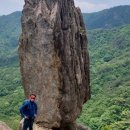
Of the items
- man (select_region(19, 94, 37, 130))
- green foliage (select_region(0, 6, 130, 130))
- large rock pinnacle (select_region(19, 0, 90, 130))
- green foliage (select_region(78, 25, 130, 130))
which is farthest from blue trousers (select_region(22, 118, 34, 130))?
green foliage (select_region(0, 6, 130, 130))

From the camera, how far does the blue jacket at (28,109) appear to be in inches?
907

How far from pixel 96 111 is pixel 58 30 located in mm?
87343

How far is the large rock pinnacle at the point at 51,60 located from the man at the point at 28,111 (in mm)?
2406

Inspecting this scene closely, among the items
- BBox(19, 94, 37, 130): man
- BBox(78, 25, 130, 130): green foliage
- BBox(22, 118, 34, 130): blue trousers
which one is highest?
BBox(19, 94, 37, 130): man

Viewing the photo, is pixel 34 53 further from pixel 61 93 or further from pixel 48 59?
pixel 61 93

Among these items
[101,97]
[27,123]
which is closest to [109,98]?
[101,97]

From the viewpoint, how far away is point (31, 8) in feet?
89.2

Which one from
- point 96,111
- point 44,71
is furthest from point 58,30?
point 96,111

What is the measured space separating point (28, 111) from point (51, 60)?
4.26 m

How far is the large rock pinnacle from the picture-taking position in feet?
85.7

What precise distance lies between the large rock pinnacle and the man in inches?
94.7

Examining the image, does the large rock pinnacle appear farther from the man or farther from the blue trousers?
the man

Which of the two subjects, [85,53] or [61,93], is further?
[85,53]

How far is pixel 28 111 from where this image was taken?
2341 cm
